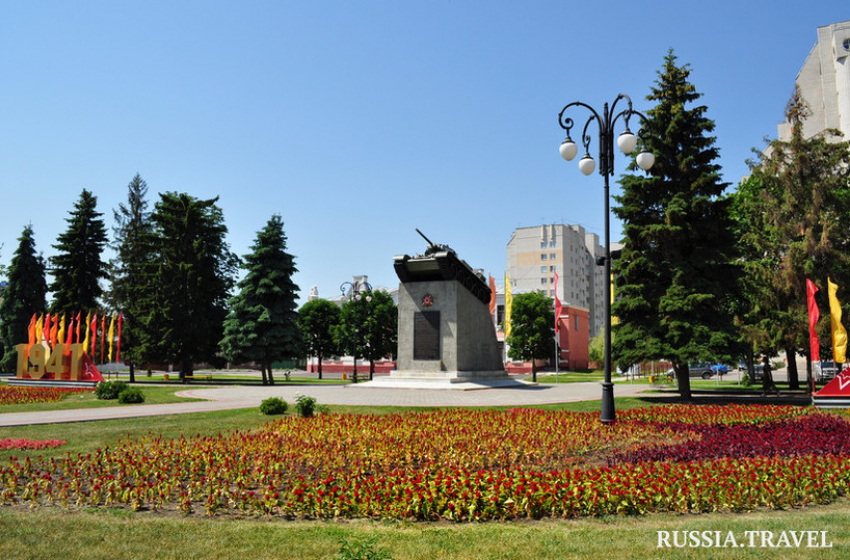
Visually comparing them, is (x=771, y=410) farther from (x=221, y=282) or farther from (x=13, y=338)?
(x=13, y=338)

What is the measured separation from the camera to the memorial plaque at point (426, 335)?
30.3 meters

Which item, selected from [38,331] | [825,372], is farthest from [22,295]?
[825,372]

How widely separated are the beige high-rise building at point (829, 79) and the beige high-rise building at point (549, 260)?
1537 inches

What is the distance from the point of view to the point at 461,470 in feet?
27.1

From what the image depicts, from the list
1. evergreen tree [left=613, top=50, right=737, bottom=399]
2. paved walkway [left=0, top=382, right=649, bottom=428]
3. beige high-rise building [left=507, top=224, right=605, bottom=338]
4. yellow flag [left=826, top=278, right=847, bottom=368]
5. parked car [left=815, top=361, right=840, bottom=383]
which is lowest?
parked car [left=815, top=361, right=840, bottom=383]

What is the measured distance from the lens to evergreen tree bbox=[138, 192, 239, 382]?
136 feet

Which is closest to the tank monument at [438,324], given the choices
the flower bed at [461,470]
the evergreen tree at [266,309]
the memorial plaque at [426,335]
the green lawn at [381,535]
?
the memorial plaque at [426,335]

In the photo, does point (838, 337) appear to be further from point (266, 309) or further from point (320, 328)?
point (320, 328)

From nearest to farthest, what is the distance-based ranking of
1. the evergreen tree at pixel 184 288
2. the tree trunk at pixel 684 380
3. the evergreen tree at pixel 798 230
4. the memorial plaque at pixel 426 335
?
the tree trunk at pixel 684 380, the evergreen tree at pixel 798 230, the memorial plaque at pixel 426 335, the evergreen tree at pixel 184 288

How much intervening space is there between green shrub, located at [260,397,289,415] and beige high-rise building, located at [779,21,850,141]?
66026 millimetres

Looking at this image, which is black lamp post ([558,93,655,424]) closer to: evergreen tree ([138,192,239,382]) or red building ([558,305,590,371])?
evergreen tree ([138,192,239,382])

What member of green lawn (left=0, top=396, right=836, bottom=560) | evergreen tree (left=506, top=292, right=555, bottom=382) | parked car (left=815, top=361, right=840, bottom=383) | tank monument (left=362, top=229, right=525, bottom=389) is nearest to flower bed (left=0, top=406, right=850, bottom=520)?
green lawn (left=0, top=396, right=836, bottom=560)

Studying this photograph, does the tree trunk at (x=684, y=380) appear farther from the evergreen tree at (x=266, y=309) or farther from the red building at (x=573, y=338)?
the red building at (x=573, y=338)

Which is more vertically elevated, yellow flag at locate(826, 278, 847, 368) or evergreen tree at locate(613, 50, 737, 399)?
evergreen tree at locate(613, 50, 737, 399)
